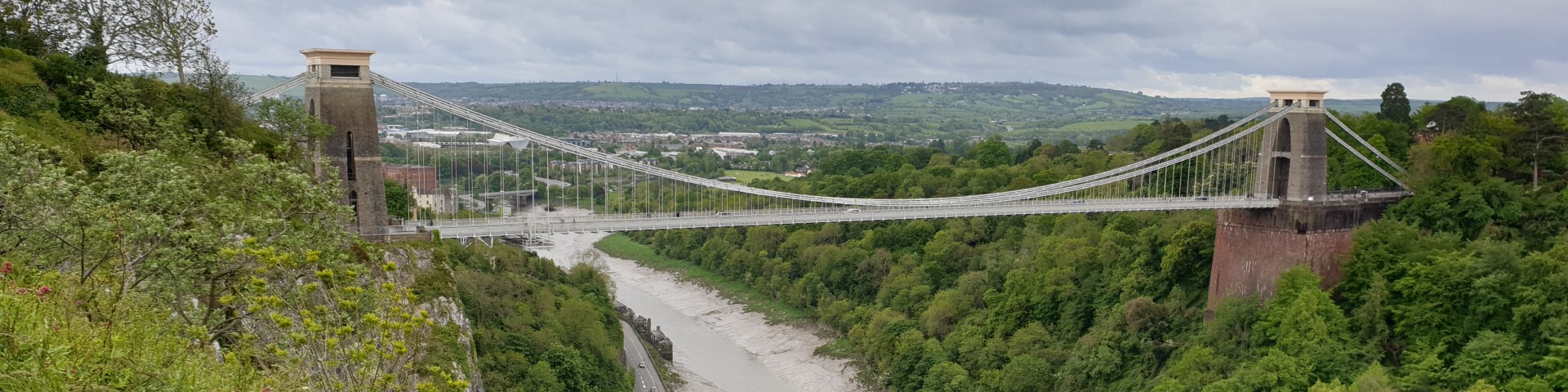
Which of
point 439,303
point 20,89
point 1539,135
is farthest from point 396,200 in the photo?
point 1539,135

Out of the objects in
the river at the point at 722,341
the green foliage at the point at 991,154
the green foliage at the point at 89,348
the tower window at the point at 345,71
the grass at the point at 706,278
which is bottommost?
the river at the point at 722,341

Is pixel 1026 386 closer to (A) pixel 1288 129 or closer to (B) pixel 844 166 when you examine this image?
(A) pixel 1288 129

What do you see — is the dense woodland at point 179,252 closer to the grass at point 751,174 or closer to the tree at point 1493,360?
the tree at point 1493,360

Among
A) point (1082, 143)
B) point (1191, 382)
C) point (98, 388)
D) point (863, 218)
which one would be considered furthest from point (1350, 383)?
point (1082, 143)

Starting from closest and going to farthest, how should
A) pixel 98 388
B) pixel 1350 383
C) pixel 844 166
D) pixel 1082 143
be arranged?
pixel 98 388 < pixel 1350 383 < pixel 844 166 < pixel 1082 143

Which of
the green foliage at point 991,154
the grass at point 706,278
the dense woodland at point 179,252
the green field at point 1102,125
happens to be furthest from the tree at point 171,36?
the green field at point 1102,125
